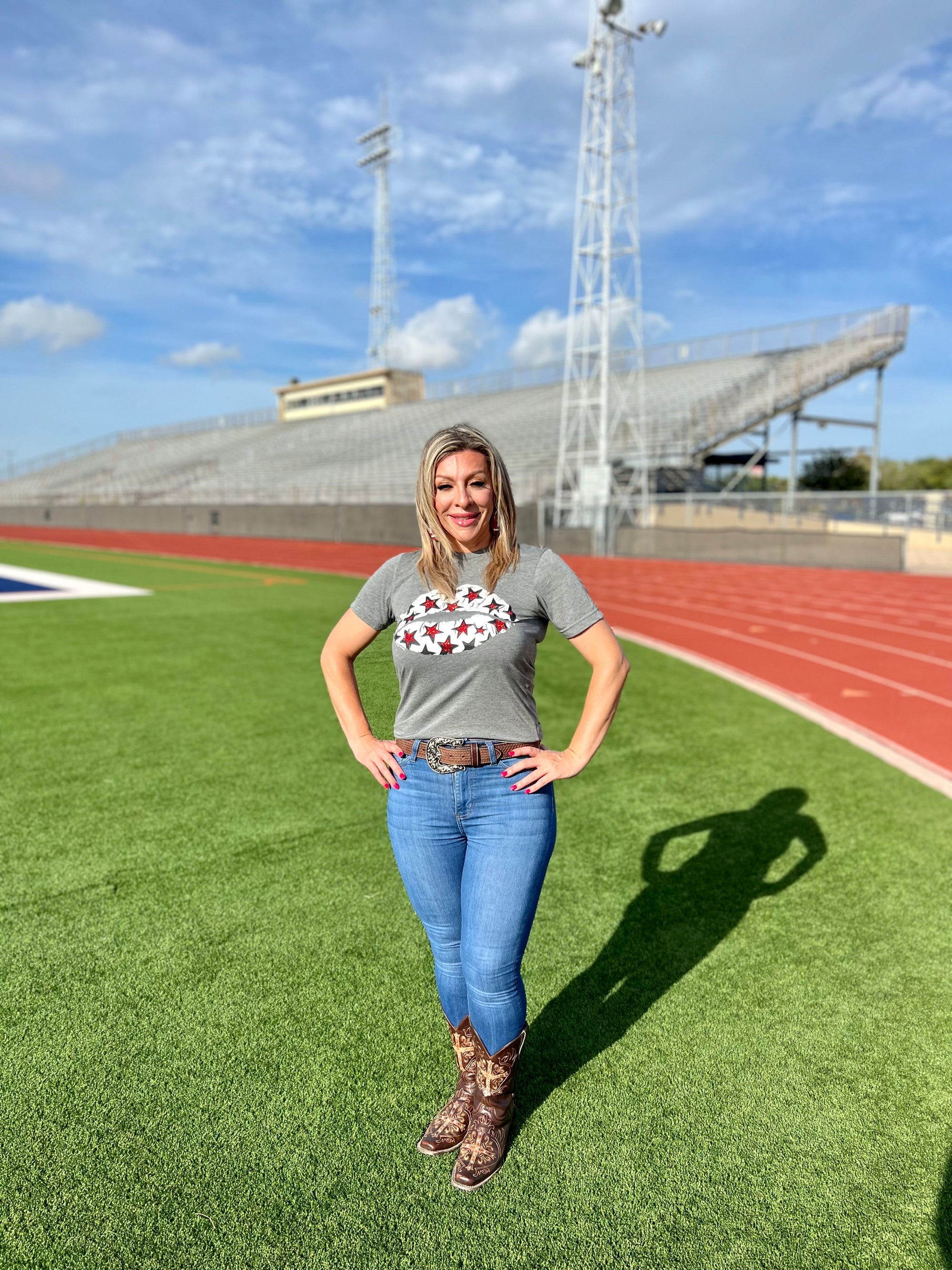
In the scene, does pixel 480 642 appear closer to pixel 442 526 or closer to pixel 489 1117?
pixel 442 526

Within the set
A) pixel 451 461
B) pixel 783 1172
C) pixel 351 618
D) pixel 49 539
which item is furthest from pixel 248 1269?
pixel 49 539

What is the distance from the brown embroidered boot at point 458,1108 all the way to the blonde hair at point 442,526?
1.26 metres

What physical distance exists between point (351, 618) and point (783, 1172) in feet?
6.28

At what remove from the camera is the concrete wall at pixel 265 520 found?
1250 inches

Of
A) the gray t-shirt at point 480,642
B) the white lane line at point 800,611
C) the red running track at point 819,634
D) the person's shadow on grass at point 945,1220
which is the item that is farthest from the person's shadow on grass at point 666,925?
the white lane line at point 800,611

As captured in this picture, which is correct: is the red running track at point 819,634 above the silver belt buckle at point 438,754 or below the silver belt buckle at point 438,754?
below

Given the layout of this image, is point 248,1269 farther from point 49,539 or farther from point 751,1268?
point 49,539

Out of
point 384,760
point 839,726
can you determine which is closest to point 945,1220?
point 384,760

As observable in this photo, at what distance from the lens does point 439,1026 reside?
2896 millimetres

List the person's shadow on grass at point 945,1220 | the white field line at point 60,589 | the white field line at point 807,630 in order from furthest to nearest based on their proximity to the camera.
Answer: the white field line at point 60,589 → the white field line at point 807,630 → the person's shadow on grass at point 945,1220

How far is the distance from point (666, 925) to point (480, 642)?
6.86ft

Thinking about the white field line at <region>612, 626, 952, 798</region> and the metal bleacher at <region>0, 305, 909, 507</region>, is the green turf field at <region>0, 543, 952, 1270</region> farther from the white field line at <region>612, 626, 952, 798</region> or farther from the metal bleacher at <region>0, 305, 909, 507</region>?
the metal bleacher at <region>0, 305, 909, 507</region>

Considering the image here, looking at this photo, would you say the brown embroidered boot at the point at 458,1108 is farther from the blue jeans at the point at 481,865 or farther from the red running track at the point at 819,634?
the red running track at the point at 819,634

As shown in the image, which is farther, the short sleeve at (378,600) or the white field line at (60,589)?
the white field line at (60,589)
